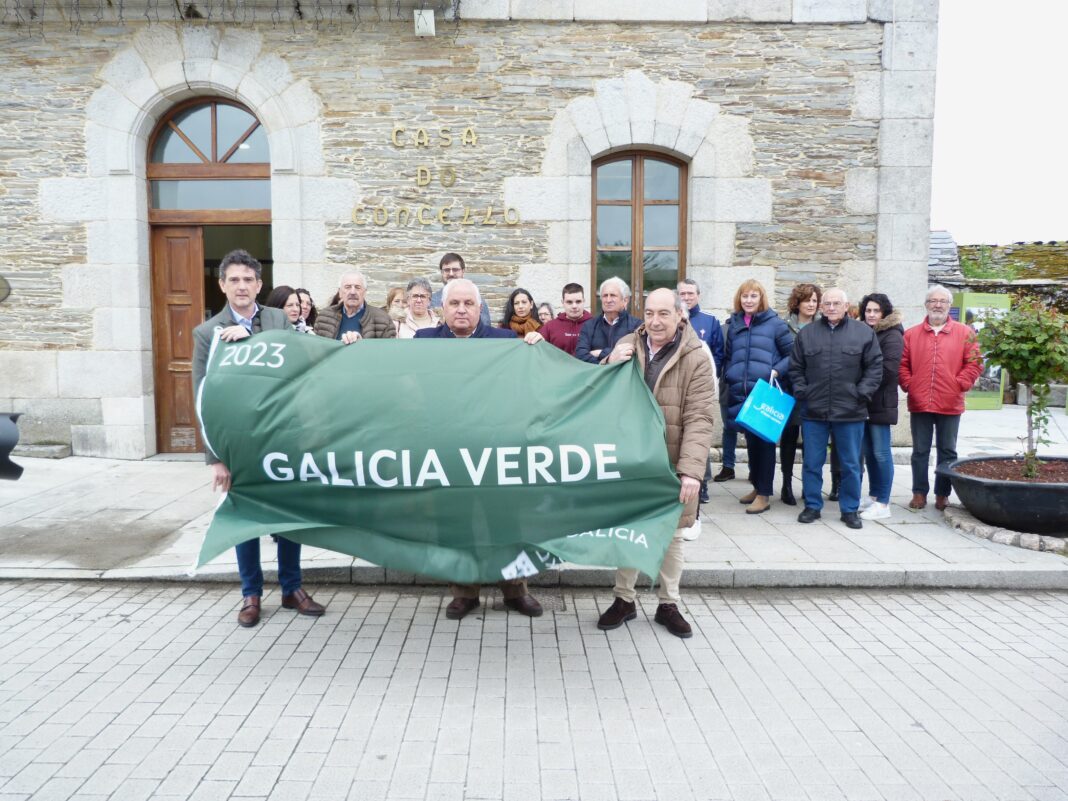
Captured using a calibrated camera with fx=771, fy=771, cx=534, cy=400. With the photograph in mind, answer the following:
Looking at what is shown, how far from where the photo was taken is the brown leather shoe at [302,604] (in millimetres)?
4699

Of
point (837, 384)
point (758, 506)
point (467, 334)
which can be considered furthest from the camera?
point (758, 506)

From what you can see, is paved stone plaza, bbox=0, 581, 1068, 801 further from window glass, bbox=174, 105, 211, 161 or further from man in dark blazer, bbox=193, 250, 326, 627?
window glass, bbox=174, 105, 211, 161

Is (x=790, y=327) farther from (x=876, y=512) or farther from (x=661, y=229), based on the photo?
(x=661, y=229)

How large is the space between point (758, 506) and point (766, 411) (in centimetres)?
98

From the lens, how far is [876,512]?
265 inches

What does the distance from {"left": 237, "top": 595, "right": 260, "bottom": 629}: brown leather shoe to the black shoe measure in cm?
467

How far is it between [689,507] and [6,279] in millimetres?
8321

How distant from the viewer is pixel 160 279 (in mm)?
9219

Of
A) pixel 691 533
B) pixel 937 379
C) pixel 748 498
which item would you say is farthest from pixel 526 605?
pixel 937 379

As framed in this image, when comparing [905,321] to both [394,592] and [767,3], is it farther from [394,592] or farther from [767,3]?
[394,592]

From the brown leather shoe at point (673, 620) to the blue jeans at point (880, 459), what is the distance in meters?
3.13

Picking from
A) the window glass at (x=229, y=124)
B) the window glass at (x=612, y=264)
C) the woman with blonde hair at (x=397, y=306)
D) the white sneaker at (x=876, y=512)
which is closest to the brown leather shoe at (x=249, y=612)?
the woman with blonde hair at (x=397, y=306)

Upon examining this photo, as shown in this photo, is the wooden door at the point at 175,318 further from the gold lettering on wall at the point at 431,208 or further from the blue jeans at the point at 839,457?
the blue jeans at the point at 839,457

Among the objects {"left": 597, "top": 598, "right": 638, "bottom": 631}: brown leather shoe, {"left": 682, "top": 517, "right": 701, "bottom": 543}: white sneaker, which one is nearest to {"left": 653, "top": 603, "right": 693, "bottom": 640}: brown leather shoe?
{"left": 597, "top": 598, "right": 638, "bottom": 631}: brown leather shoe
